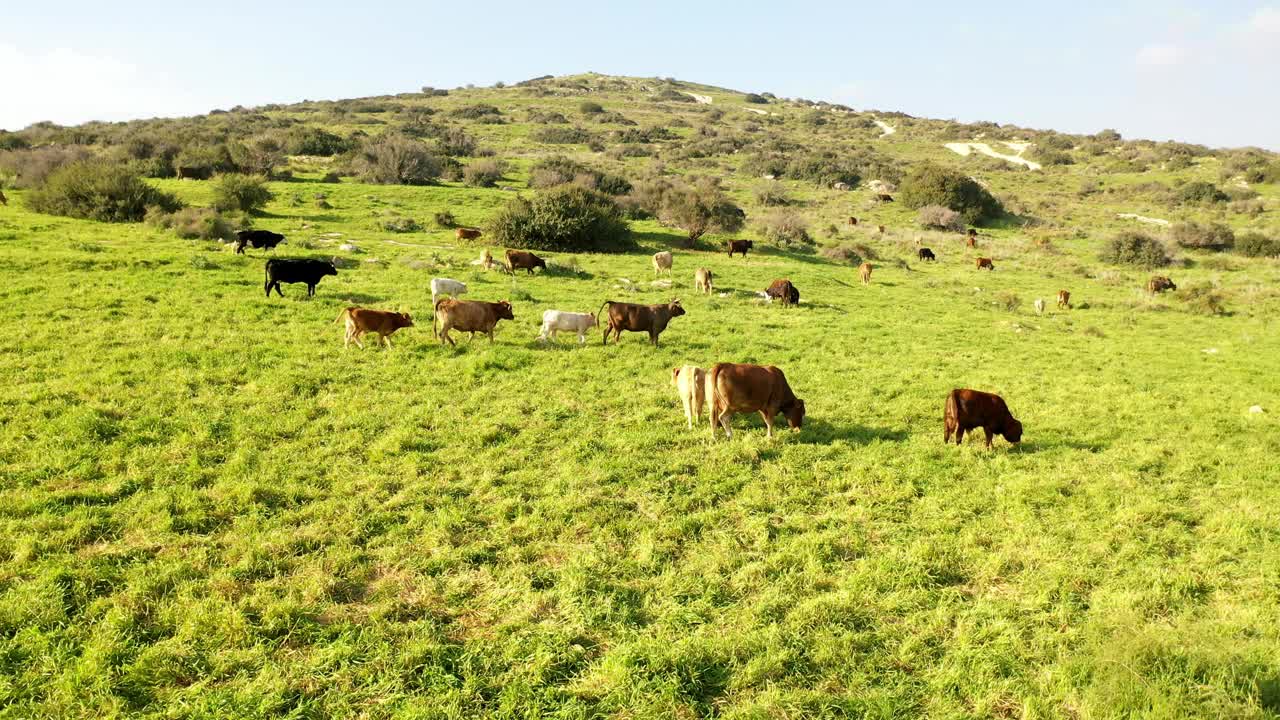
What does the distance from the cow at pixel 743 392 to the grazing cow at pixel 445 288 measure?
32.5 feet

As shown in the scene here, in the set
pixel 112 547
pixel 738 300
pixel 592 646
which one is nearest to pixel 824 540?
pixel 592 646

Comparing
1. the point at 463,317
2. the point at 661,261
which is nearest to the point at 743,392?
the point at 463,317

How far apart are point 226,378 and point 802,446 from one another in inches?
374

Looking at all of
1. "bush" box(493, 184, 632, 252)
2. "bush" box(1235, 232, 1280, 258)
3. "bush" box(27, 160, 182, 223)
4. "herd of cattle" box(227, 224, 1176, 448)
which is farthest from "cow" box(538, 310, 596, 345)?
"bush" box(1235, 232, 1280, 258)

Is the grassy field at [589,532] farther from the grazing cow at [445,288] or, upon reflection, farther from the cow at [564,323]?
the grazing cow at [445,288]

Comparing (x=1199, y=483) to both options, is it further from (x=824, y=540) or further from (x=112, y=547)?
(x=112, y=547)

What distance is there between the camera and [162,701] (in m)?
4.44

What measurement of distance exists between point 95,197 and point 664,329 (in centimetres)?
2598

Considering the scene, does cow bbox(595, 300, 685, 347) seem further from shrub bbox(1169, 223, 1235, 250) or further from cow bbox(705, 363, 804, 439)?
shrub bbox(1169, 223, 1235, 250)

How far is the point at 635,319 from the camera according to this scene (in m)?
14.2

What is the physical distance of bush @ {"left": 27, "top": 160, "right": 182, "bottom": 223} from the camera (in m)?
25.9

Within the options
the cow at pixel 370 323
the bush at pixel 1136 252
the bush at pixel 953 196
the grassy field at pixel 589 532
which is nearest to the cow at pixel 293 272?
the grassy field at pixel 589 532

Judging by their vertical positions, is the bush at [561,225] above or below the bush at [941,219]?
below

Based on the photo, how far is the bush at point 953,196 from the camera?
47312mm
